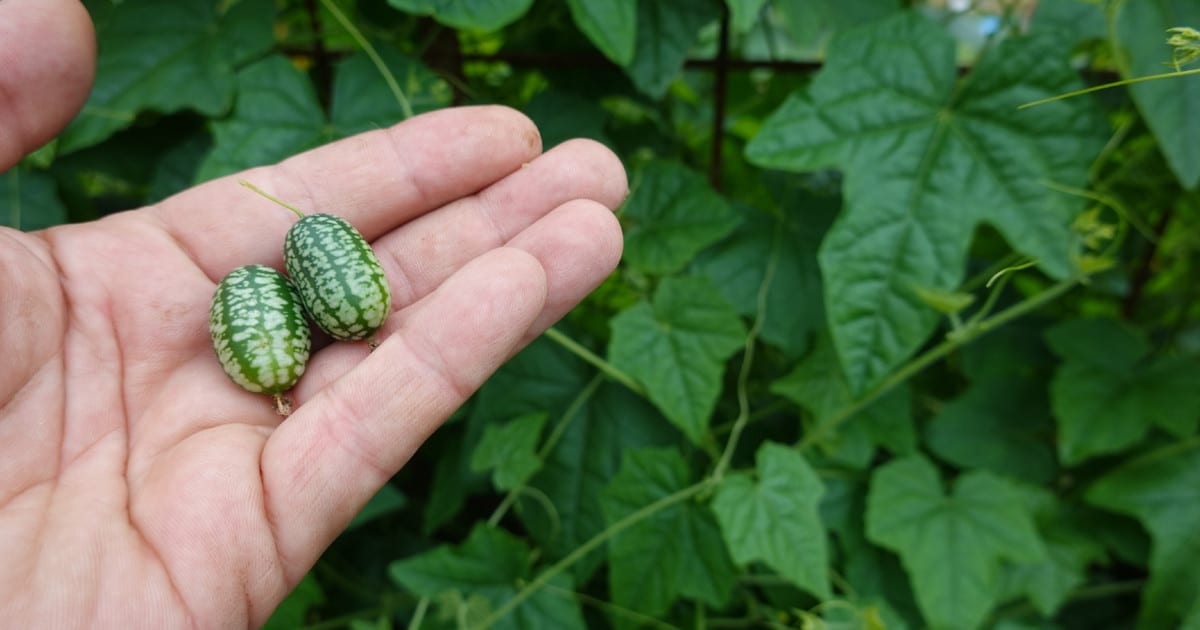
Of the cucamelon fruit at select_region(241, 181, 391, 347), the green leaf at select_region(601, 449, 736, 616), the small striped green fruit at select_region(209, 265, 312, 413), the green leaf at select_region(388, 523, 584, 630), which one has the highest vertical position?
the cucamelon fruit at select_region(241, 181, 391, 347)

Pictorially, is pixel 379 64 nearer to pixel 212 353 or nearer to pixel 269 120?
pixel 269 120

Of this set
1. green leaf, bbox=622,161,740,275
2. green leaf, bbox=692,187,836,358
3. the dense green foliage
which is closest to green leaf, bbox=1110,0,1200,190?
the dense green foliage

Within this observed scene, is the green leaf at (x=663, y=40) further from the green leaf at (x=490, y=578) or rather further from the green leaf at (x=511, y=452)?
the green leaf at (x=490, y=578)

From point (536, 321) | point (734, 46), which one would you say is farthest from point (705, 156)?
point (536, 321)

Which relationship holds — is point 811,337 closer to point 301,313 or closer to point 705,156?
point 705,156

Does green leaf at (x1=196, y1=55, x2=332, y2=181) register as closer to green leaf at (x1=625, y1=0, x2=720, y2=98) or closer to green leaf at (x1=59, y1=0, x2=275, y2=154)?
green leaf at (x1=59, y1=0, x2=275, y2=154)

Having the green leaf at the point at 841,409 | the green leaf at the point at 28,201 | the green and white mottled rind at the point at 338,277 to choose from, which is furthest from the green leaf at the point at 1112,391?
the green leaf at the point at 28,201
